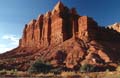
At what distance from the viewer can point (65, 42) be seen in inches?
4154

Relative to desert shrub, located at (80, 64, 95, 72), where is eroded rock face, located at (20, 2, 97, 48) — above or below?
above

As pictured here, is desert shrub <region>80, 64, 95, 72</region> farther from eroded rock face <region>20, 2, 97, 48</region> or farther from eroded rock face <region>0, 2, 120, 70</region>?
eroded rock face <region>20, 2, 97, 48</region>

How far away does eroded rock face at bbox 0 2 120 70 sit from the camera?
297ft

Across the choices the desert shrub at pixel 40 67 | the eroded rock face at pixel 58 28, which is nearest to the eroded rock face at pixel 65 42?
the eroded rock face at pixel 58 28

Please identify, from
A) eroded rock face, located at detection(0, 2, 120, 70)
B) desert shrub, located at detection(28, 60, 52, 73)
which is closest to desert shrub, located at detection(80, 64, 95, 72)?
eroded rock face, located at detection(0, 2, 120, 70)

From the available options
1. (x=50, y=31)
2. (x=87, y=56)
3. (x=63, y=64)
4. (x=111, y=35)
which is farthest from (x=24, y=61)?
(x=111, y=35)

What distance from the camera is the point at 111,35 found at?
11531 centimetres

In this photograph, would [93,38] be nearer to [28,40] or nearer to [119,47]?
[119,47]

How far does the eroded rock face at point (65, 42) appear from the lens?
9038 cm

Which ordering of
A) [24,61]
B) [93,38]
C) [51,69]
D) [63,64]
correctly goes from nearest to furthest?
[51,69] < [63,64] < [24,61] < [93,38]

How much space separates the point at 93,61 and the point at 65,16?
36898mm

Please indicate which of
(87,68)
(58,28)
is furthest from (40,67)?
(58,28)

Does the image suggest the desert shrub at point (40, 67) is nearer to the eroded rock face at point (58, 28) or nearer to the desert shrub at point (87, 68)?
the desert shrub at point (87, 68)

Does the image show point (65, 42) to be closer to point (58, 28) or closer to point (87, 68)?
point (58, 28)
